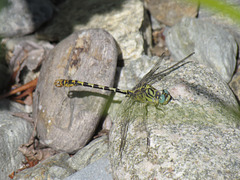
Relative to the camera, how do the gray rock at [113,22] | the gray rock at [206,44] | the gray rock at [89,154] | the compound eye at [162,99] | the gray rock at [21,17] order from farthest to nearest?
the gray rock at [21,17] → the gray rock at [113,22] → the gray rock at [206,44] → the gray rock at [89,154] → the compound eye at [162,99]

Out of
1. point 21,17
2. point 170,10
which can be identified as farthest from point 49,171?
point 170,10

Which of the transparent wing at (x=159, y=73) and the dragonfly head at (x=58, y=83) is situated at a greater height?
the dragonfly head at (x=58, y=83)

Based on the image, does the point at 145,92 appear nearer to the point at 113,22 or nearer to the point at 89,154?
the point at 89,154

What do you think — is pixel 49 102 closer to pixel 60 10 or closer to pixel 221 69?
pixel 60 10

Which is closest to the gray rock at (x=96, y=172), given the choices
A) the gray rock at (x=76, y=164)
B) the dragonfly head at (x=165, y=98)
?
the gray rock at (x=76, y=164)

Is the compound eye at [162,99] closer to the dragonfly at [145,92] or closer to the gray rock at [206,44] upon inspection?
the dragonfly at [145,92]

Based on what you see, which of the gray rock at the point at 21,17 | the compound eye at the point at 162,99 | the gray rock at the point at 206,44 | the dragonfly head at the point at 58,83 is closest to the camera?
the compound eye at the point at 162,99

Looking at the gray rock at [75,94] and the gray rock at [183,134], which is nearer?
the gray rock at [183,134]
